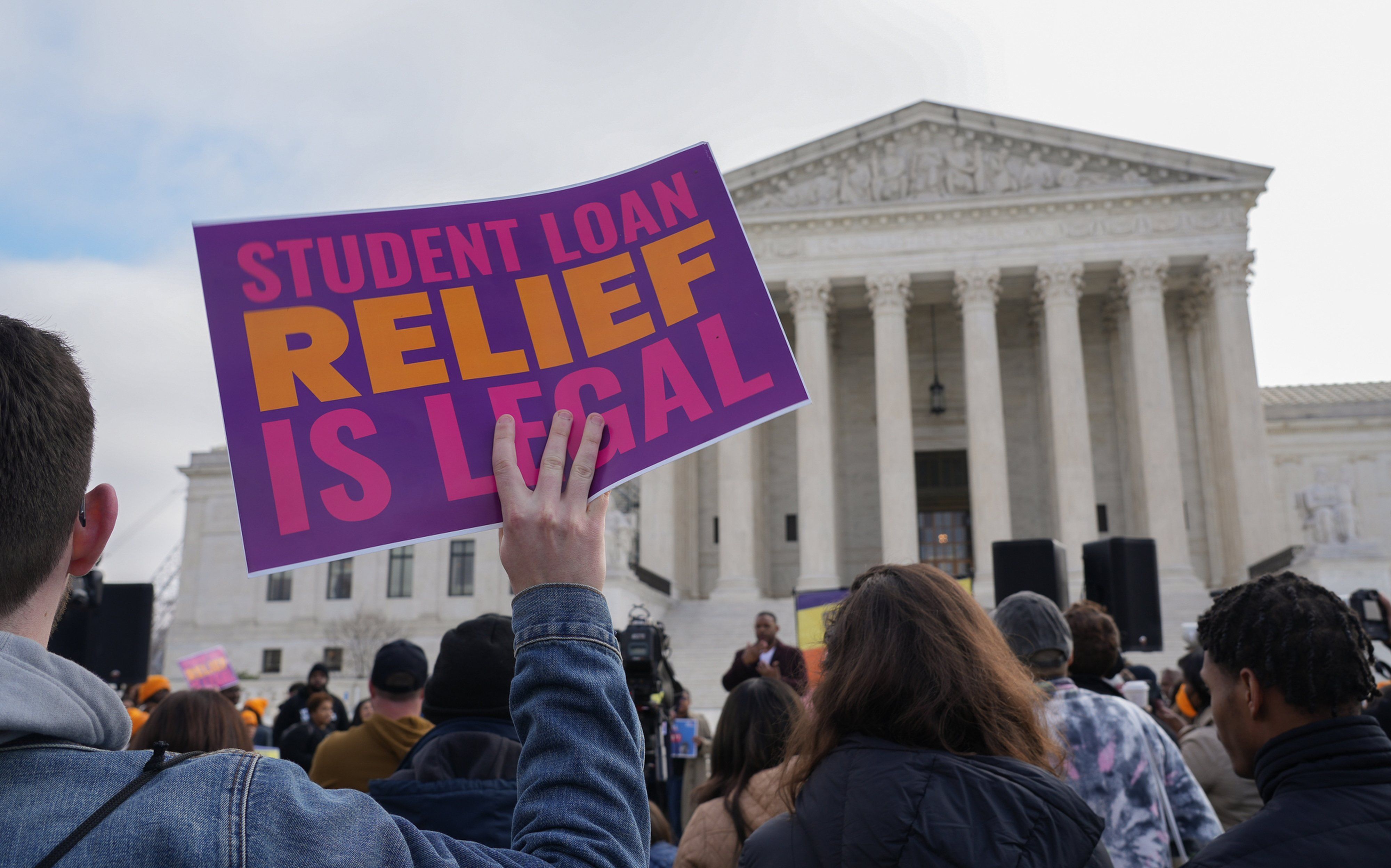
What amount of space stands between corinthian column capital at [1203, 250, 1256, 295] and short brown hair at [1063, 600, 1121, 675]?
3265cm

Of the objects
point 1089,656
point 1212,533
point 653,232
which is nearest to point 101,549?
point 653,232

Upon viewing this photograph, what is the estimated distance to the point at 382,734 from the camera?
16.0ft

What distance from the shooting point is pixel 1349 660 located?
2.96m

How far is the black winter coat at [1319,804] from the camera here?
251 centimetres

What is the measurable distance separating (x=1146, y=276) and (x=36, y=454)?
37.0 m

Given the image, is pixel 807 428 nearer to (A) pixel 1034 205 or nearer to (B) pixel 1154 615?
(A) pixel 1034 205

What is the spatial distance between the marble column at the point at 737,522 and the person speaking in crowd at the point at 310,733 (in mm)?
24347

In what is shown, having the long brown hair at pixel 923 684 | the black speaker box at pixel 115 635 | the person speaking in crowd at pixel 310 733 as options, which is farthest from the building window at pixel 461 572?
the long brown hair at pixel 923 684

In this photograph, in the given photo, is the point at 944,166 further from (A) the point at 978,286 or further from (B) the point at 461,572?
(B) the point at 461,572

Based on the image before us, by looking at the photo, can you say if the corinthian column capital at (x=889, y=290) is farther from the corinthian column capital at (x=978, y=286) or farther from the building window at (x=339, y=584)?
the building window at (x=339, y=584)

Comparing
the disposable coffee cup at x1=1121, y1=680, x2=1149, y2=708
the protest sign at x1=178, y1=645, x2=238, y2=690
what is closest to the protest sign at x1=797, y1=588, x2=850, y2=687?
the disposable coffee cup at x1=1121, y1=680, x2=1149, y2=708

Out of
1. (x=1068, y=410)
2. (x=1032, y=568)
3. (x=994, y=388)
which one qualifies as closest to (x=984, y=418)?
(x=994, y=388)

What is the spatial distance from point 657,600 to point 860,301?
1384cm

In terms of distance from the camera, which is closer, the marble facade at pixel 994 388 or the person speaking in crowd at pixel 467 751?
the person speaking in crowd at pixel 467 751
